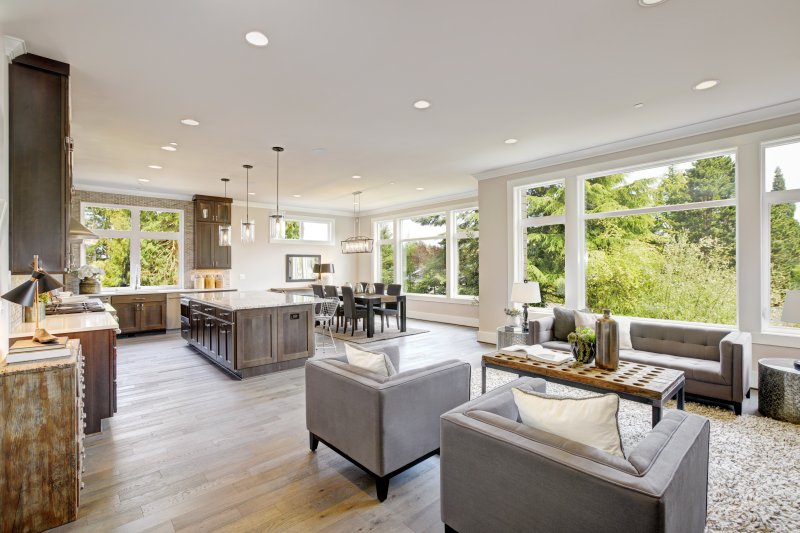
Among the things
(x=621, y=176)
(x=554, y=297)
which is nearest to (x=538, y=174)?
(x=621, y=176)

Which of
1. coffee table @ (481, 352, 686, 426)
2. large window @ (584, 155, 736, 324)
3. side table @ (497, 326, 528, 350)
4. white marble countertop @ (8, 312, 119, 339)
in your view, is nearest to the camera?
coffee table @ (481, 352, 686, 426)

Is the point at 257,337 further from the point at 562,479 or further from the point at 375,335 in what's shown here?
the point at 562,479

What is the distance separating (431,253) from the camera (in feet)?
31.8

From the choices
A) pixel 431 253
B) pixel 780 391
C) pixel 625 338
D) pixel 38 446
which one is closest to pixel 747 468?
pixel 780 391

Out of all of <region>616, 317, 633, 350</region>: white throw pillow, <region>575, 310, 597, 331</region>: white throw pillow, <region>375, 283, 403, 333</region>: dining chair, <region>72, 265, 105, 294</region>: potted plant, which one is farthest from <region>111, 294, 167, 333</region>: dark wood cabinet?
<region>616, 317, 633, 350</region>: white throw pillow

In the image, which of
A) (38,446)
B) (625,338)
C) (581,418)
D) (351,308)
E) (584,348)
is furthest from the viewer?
(351,308)

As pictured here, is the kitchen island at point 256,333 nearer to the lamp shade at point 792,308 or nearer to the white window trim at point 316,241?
the white window trim at point 316,241

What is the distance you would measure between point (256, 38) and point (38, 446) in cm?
279

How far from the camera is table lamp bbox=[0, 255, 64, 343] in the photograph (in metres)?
2.12

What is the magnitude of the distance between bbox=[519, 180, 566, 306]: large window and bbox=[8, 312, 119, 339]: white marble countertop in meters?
5.58

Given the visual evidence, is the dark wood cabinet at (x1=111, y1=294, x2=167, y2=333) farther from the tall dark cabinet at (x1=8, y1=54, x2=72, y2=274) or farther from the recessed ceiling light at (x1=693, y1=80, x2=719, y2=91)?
the recessed ceiling light at (x1=693, y1=80, x2=719, y2=91)

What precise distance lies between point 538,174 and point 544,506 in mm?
5418

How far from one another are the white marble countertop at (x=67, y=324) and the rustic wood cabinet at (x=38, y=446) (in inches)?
41.6

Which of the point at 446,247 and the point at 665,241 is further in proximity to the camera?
the point at 446,247
